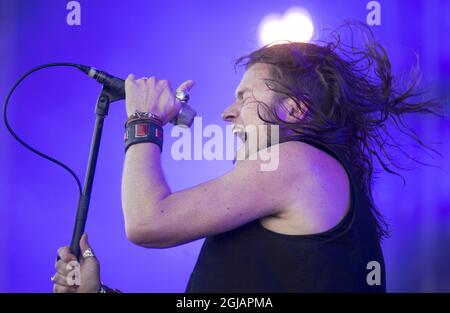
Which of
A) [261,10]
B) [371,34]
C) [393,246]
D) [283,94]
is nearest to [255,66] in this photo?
[283,94]

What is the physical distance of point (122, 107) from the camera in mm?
1558

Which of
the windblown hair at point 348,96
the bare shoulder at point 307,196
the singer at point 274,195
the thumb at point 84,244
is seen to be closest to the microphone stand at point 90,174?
the thumb at point 84,244

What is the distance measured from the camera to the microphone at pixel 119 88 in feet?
4.47

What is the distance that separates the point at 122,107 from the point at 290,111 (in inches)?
18.9

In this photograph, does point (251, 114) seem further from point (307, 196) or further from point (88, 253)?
point (88, 253)

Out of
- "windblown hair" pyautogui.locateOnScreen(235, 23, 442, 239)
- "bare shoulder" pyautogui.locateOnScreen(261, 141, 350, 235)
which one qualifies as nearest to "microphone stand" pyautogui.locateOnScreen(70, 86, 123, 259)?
"windblown hair" pyautogui.locateOnScreen(235, 23, 442, 239)

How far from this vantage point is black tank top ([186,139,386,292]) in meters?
1.17

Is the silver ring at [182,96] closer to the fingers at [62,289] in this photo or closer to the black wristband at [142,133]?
the black wristband at [142,133]

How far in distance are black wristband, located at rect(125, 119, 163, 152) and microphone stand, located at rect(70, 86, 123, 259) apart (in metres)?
0.23

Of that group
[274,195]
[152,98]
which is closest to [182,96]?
[152,98]

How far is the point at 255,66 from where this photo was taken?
1.40 meters

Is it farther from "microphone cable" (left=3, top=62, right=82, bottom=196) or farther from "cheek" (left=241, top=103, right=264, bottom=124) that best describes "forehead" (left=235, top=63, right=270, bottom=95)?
"microphone cable" (left=3, top=62, right=82, bottom=196)
